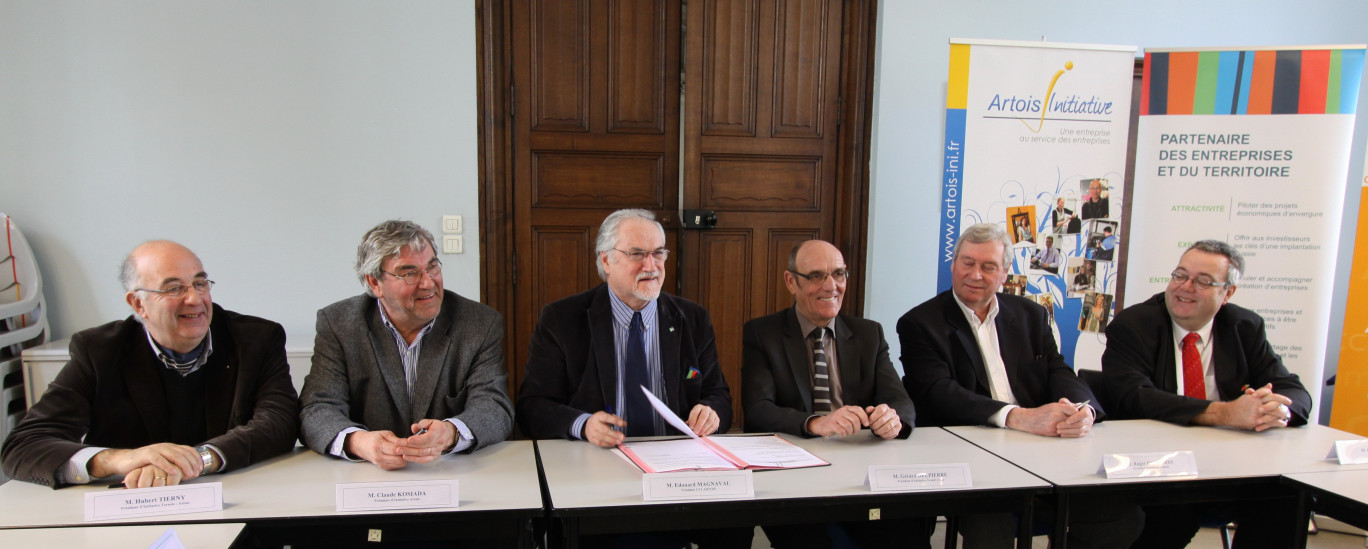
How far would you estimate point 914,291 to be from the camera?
4.00m

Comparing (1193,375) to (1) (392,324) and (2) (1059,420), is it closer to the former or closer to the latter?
(2) (1059,420)

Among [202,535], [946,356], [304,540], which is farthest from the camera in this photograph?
[946,356]

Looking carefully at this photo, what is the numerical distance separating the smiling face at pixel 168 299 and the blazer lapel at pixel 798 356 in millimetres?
1572

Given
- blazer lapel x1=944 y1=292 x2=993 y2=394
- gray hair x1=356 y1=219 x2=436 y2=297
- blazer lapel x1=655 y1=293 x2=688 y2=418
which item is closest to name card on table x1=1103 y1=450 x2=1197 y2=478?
blazer lapel x1=944 y1=292 x2=993 y2=394

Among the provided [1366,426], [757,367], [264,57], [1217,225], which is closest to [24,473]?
[757,367]

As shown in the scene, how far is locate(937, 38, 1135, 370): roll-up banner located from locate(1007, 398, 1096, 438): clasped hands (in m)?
1.42

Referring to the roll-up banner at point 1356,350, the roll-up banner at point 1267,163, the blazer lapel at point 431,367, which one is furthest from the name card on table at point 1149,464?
the roll-up banner at point 1356,350

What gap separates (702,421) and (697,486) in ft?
1.31

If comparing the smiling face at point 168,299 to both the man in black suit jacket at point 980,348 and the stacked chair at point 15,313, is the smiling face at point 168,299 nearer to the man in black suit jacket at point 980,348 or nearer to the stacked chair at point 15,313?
the stacked chair at point 15,313

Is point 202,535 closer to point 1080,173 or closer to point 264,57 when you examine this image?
point 264,57

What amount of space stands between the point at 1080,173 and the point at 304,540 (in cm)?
355

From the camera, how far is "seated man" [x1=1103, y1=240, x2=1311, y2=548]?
2.35 meters

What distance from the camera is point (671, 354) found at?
2.22 meters

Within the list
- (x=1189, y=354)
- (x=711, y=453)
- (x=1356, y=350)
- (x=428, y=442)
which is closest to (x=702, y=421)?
(x=711, y=453)
